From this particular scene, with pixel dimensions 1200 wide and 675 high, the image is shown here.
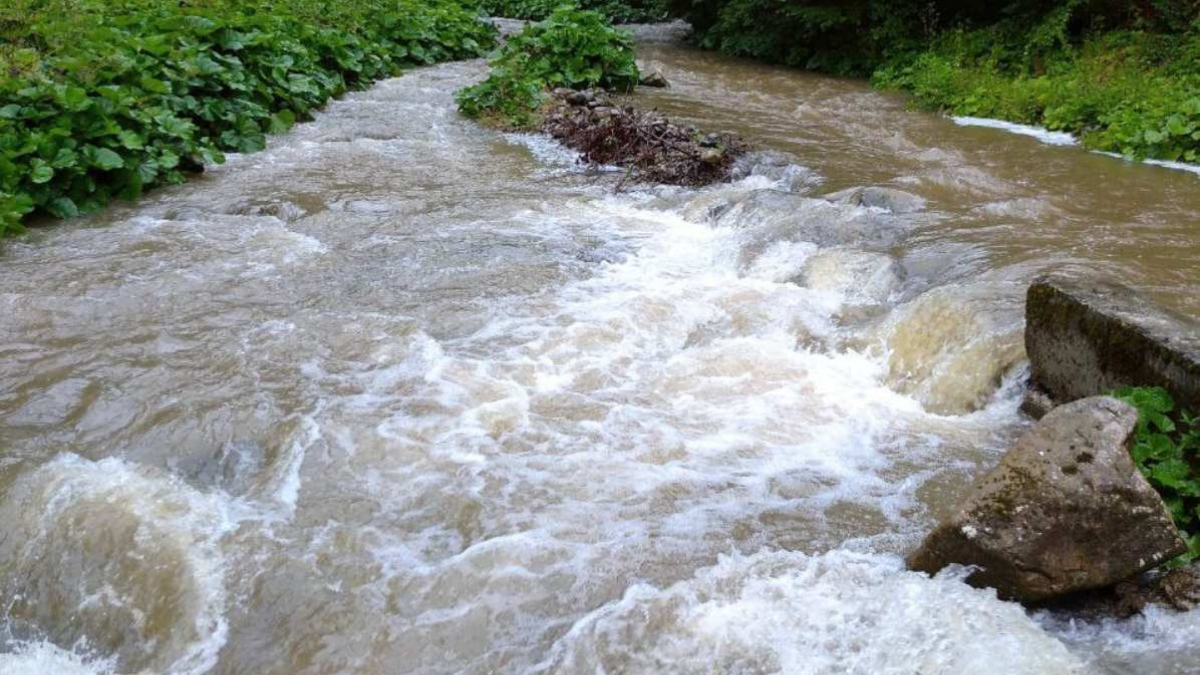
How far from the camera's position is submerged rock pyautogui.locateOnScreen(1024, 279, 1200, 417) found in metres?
4.18

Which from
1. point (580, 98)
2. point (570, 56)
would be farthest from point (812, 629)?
point (570, 56)

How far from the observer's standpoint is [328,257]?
760 cm

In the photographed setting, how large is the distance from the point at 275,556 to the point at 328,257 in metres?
3.97

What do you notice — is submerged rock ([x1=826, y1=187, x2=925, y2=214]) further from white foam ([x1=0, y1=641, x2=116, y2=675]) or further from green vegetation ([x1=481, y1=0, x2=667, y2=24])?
green vegetation ([x1=481, y1=0, x2=667, y2=24])

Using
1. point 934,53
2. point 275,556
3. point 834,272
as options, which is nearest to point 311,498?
point 275,556

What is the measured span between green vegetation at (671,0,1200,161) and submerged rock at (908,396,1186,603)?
7960mm

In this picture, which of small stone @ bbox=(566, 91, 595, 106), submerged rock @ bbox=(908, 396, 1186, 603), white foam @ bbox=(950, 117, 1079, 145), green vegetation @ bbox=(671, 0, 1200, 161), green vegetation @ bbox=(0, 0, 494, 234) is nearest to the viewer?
submerged rock @ bbox=(908, 396, 1186, 603)

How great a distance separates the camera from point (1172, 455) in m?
3.96

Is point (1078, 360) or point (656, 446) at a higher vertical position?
point (1078, 360)

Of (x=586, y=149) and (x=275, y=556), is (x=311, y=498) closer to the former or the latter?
(x=275, y=556)

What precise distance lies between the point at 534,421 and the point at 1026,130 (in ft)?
30.9

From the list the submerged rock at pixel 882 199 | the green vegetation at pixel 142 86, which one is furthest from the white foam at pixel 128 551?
the submerged rock at pixel 882 199

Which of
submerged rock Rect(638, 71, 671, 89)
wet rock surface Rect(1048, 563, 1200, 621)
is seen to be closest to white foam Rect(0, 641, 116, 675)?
wet rock surface Rect(1048, 563, 1200, 621)

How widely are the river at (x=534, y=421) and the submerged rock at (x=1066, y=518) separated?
6.7 inches
